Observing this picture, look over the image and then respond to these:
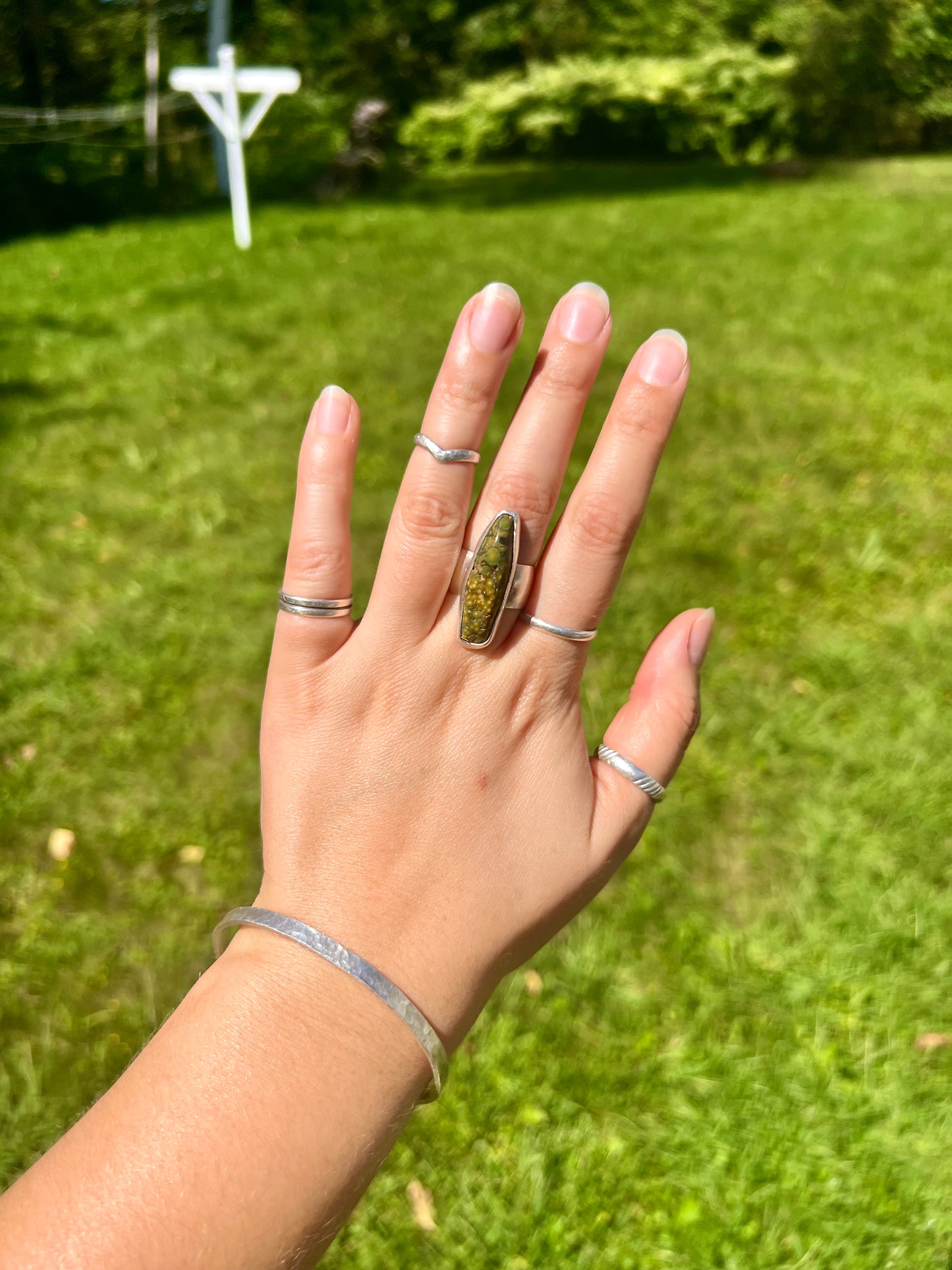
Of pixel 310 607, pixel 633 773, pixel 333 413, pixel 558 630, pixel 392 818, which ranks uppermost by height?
pixel 333 413

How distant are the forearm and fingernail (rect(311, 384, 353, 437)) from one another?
3.30 feet

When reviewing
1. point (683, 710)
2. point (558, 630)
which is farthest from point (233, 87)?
point (683, 710)

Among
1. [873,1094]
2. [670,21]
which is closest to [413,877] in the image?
[873,1094]

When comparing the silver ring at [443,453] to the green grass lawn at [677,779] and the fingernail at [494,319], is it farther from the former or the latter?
the green grass lawn at [677,779]

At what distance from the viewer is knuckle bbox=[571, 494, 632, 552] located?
192 centimetres

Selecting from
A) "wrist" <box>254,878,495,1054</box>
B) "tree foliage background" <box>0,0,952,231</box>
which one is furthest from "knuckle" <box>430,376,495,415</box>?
"tree foliage background" <box>0,0,952,231</box>

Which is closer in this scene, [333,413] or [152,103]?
[333,413]

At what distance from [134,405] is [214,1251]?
6552 mm

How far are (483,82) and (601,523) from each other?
44.6ft

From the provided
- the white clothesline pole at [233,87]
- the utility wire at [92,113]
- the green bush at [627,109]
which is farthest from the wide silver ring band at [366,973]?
the utility wire at [92,113]

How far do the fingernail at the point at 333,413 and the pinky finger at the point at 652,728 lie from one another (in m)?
0.88

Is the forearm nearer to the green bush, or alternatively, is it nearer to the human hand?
the human hand

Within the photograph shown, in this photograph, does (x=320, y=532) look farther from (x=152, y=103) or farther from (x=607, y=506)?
(x=152, y=103)

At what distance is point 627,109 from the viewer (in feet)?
31.3
